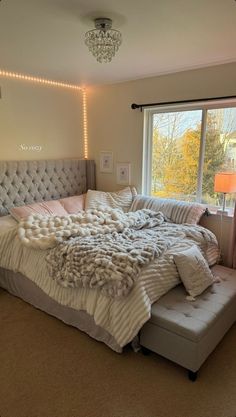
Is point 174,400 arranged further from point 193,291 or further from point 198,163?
point 198,163

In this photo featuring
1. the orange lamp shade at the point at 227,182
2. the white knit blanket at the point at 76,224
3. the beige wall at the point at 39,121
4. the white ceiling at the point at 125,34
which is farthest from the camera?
the beige wall at the point at 39,121

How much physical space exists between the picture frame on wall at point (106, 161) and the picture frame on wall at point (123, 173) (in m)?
0.14

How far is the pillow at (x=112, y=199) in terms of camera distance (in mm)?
3527

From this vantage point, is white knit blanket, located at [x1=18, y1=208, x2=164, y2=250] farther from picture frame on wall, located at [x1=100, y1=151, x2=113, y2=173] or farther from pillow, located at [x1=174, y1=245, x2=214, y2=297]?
picture frame on wall, located at [x1=100, y1=151, x2=113, y2=173]

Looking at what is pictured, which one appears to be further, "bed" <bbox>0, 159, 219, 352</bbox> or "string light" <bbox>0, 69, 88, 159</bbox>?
"string light" <bbox>0, 69, 88, 159</bbox>

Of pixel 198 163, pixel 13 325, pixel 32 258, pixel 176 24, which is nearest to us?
pixel 176 24

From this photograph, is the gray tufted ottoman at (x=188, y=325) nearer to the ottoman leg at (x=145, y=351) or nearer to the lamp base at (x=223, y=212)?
the ottoman leg at (x=145, y=351)

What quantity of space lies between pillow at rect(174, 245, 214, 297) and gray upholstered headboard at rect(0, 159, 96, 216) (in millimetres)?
2047

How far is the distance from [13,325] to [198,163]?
2563mm

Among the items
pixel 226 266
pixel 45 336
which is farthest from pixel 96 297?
pixel 226 266

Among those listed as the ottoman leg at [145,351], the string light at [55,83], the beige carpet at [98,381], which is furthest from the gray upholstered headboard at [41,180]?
the ottoman leg at [145,351]

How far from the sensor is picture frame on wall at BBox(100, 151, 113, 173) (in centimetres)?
404

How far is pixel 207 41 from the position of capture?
225 centimetres

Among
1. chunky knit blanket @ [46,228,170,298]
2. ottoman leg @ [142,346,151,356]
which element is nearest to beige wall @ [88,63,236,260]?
chunky knit blanket @ [46,228,170,298]
